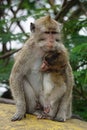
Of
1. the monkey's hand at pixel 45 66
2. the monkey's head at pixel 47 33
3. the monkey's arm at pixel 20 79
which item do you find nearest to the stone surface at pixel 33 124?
the monkey's arm at pixel 20 79

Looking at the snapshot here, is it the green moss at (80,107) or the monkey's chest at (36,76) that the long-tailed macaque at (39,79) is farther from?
the green moss at (80,107)

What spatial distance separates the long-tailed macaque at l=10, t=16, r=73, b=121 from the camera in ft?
25.9

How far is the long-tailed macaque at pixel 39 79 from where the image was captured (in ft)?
25.9

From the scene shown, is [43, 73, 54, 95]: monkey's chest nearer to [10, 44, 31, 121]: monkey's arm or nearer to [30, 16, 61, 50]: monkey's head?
[10, 44, 31, 121]: monkey's arm

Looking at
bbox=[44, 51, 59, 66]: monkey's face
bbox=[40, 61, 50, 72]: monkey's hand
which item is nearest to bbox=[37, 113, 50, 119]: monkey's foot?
bbox=[40, 61, 50, 72]: monkey's hand

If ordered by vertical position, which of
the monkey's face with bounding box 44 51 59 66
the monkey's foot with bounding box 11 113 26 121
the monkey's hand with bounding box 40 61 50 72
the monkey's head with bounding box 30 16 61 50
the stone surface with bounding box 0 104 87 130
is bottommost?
the stone surface with bounding box 0 104 87 130

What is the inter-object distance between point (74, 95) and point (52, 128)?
128 inches

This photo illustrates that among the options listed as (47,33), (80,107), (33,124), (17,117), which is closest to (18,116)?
(17,117)

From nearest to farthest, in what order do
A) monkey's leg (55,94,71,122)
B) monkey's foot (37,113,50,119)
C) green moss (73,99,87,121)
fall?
monkey's foot (37,113,50,119) < monkey's leg (55,94,71,122) < green moss (73,99,87,121)

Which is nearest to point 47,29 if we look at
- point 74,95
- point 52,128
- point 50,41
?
point 50,41

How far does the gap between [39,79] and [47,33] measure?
2.51 ft

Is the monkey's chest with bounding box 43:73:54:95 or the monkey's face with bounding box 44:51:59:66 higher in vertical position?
the monkey's face with bounding box 44:51:59:66

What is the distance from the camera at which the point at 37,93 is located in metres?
8.11

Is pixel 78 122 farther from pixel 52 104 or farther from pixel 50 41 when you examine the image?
pixel 50 41
